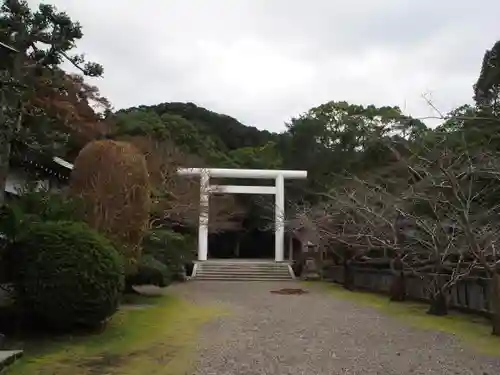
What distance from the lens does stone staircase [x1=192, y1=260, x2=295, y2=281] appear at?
78.1ft

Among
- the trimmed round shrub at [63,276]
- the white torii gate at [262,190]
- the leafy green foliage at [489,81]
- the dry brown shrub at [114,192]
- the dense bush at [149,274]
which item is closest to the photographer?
the trimmed round shrub at [63,276]

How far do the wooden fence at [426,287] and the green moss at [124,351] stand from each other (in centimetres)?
611

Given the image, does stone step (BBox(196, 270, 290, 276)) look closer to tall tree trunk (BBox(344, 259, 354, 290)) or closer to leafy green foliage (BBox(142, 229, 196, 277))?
tall tree trunk (BBox(344, 259, 354, 290))

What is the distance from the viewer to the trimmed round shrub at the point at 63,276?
708 cm

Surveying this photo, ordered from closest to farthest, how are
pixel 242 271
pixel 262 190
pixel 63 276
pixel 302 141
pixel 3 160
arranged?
1. pixel 63 276
2. pixel 3 160
3. pixel 242 271
4. pixel 262 190
5. pixel 302 141

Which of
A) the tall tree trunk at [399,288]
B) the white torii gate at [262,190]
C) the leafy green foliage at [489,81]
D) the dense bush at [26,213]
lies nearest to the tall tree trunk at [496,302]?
the leafy green foliage at [489,81]

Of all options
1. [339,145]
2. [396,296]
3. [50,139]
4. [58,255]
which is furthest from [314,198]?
[58,255]

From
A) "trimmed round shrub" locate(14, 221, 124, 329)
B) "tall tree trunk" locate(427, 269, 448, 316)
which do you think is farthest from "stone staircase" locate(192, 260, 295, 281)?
"trimmed round shrub" locate(14, 221, 124, 329)

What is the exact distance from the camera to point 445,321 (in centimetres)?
1073

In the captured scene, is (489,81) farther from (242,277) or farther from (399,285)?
(242,277)

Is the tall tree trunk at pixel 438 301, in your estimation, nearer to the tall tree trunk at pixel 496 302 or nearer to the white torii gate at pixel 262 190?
the tall tree trunk at pixel 496 302

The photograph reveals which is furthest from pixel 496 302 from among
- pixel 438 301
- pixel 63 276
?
pixel 63 276

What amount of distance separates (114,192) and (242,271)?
50.1 ft

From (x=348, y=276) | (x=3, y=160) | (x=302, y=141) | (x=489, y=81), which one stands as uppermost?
(x=302, y=141)
